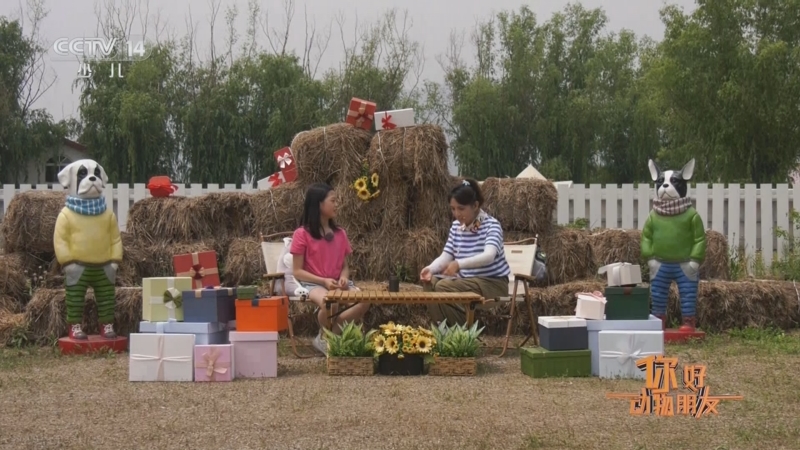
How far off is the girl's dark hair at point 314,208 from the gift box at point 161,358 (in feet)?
4.09

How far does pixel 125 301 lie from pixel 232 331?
1.98m

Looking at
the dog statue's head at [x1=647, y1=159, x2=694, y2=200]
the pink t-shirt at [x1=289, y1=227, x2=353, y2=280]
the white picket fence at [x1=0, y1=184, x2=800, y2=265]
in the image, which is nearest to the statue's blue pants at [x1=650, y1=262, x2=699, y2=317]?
the dog statue's head at [x1=647, y1=159, x2=694, y2=200]

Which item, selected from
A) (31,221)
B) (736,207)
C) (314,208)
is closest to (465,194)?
(314,208)

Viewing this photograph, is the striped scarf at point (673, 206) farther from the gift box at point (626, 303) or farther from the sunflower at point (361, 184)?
the sunflower at point (361, 184)

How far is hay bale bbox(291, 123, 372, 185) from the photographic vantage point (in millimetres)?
8617

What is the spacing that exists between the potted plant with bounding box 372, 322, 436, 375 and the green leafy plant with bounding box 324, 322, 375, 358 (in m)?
0.06

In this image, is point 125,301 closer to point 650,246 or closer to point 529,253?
point 529,253

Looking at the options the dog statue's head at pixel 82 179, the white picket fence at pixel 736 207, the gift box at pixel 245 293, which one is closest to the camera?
the gift box at pixel 245 293

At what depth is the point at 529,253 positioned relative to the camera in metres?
7.38

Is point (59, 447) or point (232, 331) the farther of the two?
point (232, 331)

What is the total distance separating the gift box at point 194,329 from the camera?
564 cm

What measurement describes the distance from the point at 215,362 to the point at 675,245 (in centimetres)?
378

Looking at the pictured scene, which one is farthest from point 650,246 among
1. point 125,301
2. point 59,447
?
point 59,447

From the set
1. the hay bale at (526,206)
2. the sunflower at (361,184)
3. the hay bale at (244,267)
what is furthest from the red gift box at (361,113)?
the hay bale at (244,267)
